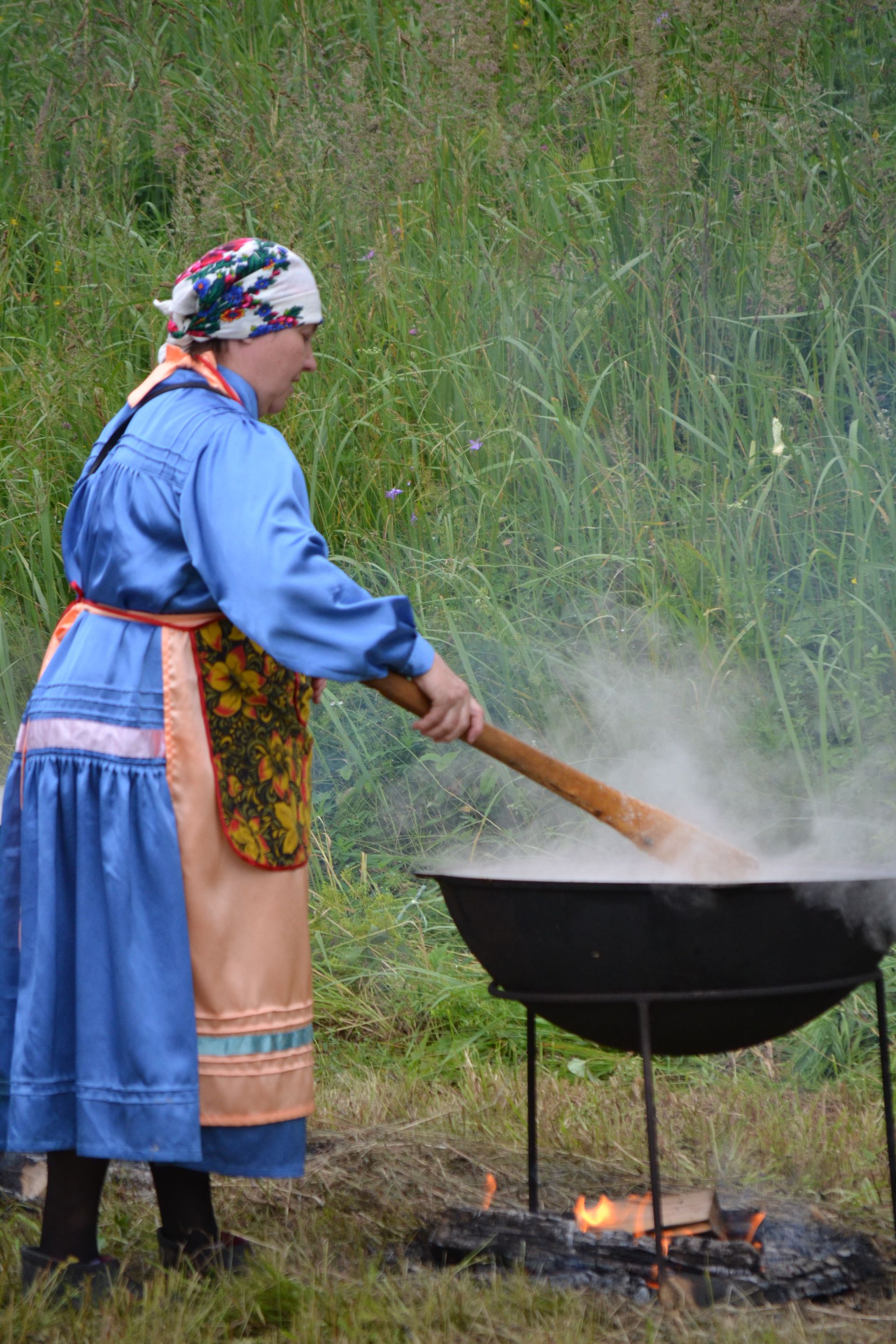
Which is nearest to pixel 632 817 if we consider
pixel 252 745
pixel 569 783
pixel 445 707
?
pixel 569 783

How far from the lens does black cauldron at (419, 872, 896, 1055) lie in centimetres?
213

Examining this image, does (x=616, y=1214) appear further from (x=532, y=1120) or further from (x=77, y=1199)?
(x=77, y=1199)

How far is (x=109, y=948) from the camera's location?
2186 millimetres

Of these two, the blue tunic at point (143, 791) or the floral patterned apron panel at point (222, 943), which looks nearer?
the blue tunic at point (143, 791)

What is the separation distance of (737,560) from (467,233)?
190 cm

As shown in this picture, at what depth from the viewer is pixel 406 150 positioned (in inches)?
198

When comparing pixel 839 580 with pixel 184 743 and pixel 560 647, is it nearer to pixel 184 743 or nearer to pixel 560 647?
pixel 560 647

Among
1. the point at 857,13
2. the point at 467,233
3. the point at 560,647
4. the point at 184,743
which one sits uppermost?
the point at 857,13

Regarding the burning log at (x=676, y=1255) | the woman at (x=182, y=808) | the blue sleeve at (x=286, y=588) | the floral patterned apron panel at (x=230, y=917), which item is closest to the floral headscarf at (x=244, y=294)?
the woman at (x=182, y=808)

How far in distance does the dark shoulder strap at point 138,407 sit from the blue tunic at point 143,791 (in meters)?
0.05

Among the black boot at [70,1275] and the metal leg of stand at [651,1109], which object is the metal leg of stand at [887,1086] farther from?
the black boot at [70,1275]

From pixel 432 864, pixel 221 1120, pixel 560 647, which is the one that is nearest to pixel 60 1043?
pixel 221 1120

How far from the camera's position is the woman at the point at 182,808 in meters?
2.13

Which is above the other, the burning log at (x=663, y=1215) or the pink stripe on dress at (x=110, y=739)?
the pink stripe on dress at (x=110, y=739)
